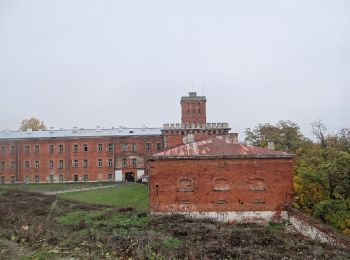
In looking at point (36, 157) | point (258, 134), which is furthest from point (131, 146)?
point (258, 134)

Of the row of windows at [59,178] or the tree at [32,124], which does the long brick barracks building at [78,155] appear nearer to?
the row of windows at [59,178]

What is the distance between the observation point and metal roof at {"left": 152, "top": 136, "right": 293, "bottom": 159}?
23125 mm

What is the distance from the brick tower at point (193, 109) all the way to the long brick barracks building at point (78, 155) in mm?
5292

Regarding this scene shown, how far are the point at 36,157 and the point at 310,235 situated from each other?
137 ft

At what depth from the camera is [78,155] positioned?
171 feet

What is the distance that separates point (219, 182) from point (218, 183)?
8 centimetres

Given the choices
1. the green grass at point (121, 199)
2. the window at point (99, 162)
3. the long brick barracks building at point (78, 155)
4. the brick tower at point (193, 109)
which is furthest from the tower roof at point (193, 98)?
the green grass at point (121, 199)

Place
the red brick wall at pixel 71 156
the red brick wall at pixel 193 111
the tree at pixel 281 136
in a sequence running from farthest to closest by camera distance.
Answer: the red brick wall at pixel 71 156
the red brick wall at pixel 193 111
the tree at pixel 281 136

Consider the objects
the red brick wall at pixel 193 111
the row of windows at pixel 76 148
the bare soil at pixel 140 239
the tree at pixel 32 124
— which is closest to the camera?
the bare soil at pixel 140 239

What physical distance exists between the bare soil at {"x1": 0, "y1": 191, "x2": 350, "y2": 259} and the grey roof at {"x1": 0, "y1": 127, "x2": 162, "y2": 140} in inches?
1149

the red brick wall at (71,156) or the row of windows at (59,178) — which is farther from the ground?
the red brick wall at (71,156)

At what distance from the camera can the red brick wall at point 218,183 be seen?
22953 mm

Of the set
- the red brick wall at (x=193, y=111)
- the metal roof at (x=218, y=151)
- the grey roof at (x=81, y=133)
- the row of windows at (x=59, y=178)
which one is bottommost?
the row of windows at (x=59, y=178)

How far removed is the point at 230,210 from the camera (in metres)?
22.8
